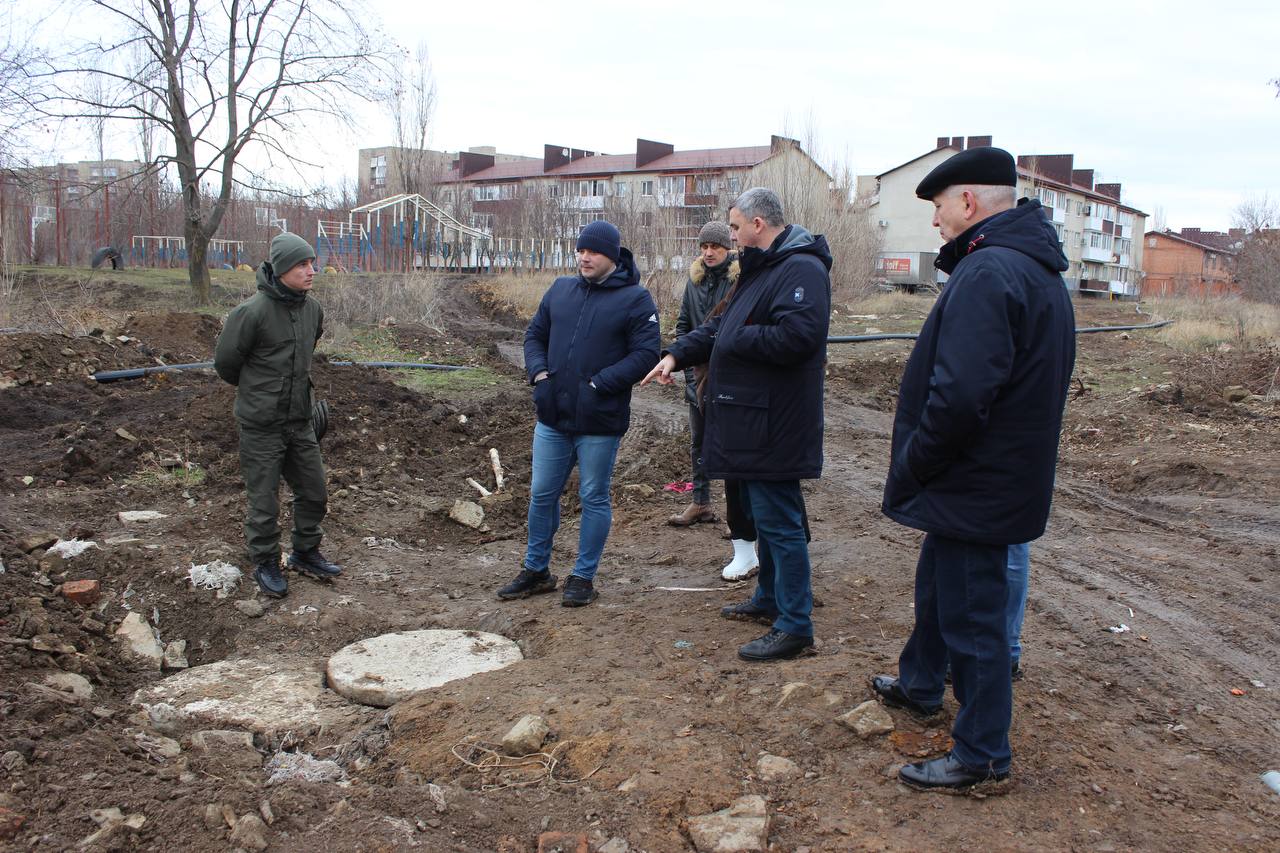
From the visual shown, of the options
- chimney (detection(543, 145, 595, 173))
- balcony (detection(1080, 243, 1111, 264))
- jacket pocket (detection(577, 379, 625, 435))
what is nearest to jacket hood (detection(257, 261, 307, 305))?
jacket pocket (detection(577, 379, 625, 435))

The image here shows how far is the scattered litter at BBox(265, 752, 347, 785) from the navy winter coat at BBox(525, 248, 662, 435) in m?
1.95

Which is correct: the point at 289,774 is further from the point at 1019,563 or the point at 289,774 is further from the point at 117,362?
the point at 117,362

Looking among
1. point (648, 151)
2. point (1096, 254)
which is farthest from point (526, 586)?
point (1096, 254)

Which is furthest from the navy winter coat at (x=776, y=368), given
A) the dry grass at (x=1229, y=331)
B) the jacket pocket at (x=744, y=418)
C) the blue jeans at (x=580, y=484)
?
the dry grass at (x=1229, y=331)

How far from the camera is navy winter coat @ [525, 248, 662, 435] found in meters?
4.63

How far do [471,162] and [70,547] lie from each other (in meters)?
75.4

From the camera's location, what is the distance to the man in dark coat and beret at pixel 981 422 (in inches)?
105

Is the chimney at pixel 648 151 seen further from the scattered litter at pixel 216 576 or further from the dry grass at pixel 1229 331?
the scattered litter at pixel 216 576

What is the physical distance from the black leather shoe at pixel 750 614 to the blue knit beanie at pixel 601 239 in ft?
6.10

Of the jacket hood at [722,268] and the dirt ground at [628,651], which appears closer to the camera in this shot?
the dirt ground at [628,651]

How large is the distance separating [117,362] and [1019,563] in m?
11.5

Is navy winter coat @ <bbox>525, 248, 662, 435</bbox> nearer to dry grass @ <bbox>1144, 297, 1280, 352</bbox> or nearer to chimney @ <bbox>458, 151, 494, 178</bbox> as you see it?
dry grass @ <bbox>1144, 297, 1280, 352</bbox>

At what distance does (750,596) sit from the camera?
4949mm

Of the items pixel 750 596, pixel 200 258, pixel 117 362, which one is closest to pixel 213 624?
pixel 750 596
